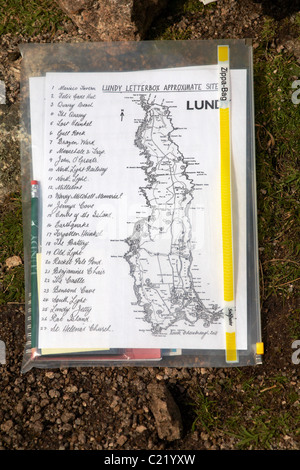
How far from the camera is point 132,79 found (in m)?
1.28

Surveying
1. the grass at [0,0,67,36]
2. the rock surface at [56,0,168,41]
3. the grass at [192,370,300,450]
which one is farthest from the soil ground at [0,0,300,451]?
the grass at [0,0,67,36]

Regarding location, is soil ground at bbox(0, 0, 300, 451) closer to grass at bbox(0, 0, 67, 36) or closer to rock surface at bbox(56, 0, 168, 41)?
rock surface at bbox(56, 0, 168, 41)

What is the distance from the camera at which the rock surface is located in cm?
125

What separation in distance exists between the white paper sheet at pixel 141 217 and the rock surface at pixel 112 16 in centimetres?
→ 14

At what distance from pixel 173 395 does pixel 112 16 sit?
3.88 ft

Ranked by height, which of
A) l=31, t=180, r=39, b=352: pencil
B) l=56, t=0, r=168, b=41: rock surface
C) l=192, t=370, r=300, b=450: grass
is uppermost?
l=56, t=0, r=168, b=41: rock surface

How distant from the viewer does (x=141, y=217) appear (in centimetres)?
126

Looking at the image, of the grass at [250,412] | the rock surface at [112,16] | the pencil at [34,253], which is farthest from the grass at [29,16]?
the grass at [250,412]

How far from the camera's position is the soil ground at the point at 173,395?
3.98 ft

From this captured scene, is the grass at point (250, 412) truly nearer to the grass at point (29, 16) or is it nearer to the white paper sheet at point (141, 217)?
the white paper sheet at point (141, 217)

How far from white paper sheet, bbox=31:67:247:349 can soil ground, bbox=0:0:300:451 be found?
97 millimetres

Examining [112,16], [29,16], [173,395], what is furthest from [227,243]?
[29,16]
